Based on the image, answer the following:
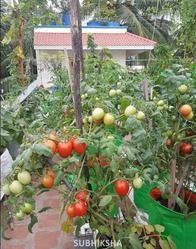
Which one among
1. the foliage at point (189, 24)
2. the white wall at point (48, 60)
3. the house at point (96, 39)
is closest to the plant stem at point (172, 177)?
the foliage at point (189, 24)

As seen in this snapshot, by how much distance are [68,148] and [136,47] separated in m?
8.54

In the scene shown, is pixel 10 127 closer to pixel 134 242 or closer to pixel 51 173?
pixel 51 173

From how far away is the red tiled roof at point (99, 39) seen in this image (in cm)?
827

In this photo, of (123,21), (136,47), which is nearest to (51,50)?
(136,47)

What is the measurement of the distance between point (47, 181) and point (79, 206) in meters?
0.15

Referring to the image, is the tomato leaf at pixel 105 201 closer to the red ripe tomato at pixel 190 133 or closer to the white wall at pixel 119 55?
the red ripe tomato at pixel 190 133

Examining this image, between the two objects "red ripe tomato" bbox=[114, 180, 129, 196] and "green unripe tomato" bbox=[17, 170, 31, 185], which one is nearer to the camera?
"green unripe tomato" bbox=[17, 170, 31, 185]

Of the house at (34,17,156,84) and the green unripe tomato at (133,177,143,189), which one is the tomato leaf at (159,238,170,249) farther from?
the house at (34,17,156,84)

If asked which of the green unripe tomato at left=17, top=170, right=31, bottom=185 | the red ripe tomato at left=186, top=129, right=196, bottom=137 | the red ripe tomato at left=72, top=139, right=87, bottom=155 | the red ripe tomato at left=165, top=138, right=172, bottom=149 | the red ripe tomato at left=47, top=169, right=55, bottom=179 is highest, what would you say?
the red ripe tomato at left=72, top=139, right=87, bottom=155

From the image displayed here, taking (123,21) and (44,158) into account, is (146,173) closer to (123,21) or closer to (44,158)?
(44,158)

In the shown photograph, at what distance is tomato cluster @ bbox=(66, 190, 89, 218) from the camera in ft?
3.81

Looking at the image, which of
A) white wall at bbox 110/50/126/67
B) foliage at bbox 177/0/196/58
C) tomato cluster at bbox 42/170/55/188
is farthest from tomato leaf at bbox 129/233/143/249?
white wall at bbox 110/50/126/67

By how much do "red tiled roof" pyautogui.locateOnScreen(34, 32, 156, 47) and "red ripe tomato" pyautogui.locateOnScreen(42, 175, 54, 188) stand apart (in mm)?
7217

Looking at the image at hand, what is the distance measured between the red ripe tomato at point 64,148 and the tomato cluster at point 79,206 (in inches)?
7.3
